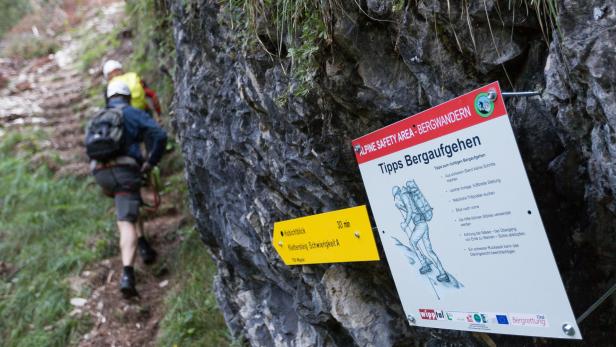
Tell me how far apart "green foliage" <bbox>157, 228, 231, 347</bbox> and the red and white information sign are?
3257mm

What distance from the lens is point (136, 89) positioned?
769cm

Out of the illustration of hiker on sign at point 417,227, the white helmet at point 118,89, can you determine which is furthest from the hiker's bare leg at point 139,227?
the illustration of hiker on sign at point 417,227

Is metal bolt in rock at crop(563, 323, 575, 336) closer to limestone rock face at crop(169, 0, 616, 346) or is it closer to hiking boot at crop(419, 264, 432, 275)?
limestone rock face at crop(169, 0, 616, 346)

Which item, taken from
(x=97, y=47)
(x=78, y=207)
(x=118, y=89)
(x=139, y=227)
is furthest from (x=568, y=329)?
(x=97, y=47)

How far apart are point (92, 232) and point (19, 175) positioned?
2734mm

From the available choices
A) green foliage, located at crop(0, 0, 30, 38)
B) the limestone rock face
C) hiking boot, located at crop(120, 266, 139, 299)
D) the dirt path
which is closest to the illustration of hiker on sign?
the limestone rock face

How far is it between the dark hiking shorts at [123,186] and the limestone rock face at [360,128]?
4.66 feet

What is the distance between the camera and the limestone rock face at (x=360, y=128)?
235 centimetres

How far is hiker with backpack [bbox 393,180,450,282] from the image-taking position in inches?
107

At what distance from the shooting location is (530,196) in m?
2.21

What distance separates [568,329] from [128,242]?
5329mm

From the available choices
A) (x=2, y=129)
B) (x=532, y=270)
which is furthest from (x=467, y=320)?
(x=2, y=129)

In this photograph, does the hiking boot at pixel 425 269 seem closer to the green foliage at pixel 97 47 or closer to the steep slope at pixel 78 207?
the steep slope at pixel 78 207

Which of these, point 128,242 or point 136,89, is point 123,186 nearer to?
point 128,242
